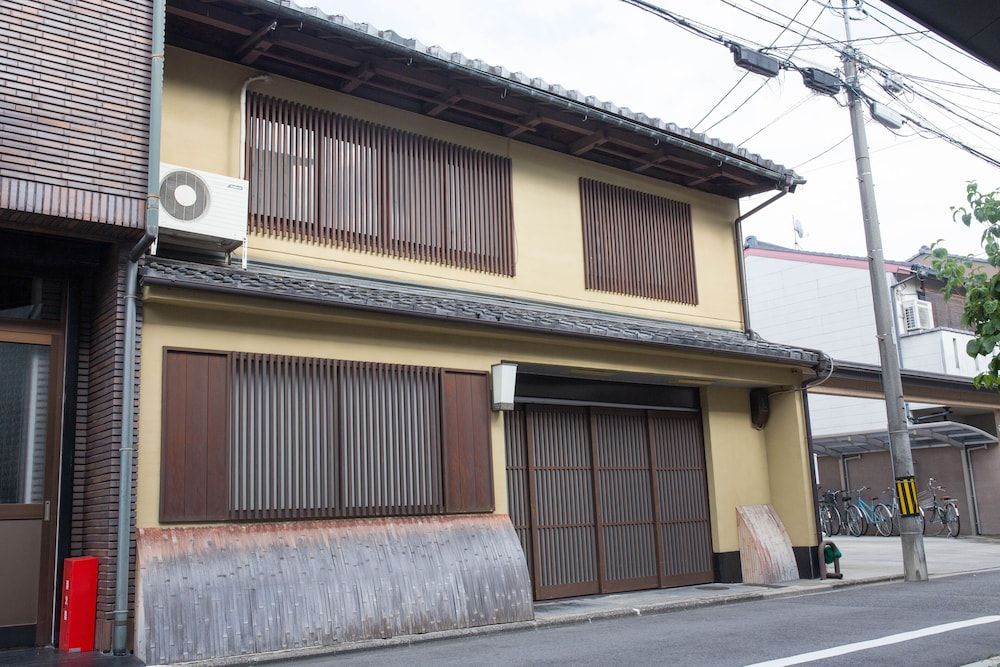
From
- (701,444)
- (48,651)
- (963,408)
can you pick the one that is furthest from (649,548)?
(963,408)

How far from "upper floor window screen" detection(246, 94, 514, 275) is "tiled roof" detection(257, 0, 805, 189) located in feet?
4.23

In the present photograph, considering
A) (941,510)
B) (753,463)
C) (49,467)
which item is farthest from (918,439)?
(49,467)

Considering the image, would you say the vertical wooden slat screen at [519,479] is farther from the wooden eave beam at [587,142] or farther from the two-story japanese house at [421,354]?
the wooden eave beam at [587,142]

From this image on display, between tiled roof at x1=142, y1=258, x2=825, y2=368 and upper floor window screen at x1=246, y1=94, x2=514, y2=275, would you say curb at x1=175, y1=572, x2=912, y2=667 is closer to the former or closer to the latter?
tiled roof at x1=142, y1=258, x2=825, y2=368

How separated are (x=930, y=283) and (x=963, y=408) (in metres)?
5.25

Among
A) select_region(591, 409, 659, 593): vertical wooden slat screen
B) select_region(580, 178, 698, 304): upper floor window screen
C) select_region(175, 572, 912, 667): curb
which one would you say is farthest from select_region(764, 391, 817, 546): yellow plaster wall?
Result: select_region(591, 409, 659, 593): vertical wooden slat screen

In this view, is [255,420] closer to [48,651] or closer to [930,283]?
[48,651]

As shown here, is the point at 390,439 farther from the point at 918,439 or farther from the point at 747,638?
the point at 918,439

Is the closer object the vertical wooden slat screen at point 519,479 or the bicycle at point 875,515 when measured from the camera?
the vertical wooden slat screen at point 519,479

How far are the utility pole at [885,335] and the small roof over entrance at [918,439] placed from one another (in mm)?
9356

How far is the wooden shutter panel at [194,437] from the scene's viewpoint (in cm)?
883

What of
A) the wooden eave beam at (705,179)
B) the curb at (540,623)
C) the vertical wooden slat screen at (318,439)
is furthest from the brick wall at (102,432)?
the wooden eave beam at (705,179)

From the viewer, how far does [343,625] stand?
894cm

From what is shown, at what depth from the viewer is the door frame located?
8969 millimetres
